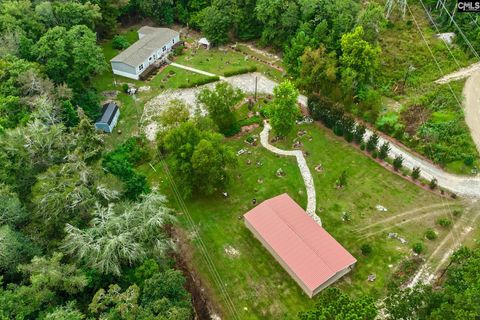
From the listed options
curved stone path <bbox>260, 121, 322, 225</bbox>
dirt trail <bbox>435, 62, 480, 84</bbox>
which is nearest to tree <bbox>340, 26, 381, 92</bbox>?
curved stone path <bbox>260, 121, 322, 225</bbox>

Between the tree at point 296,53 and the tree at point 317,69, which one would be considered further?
the tree at point 296,53

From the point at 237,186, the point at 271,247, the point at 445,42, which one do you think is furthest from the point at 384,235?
the point at 445,42

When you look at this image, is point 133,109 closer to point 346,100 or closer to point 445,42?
point 346,100

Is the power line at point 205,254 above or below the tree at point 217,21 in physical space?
below

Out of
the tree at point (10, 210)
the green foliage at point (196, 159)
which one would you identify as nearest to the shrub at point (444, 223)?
the green foliage at point (196, 159)

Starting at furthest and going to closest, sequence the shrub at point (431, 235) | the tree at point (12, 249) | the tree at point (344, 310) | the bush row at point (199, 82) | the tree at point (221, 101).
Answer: the bush row at point (199, 82) < the tree at point (221, 101) < the shrub at point (431, 235) < the tree at point (12, 249) < the tree at point (344, 310)

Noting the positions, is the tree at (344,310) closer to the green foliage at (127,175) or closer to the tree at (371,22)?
the green foliage at (127,175)

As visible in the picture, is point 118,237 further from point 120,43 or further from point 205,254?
point 120,43

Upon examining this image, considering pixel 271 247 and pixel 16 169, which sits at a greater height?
pixel 16 169

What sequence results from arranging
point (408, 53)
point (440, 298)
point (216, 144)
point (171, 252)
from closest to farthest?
point (440, 298) → point (171, 252) → point (216, 144) → point (408, 53)
